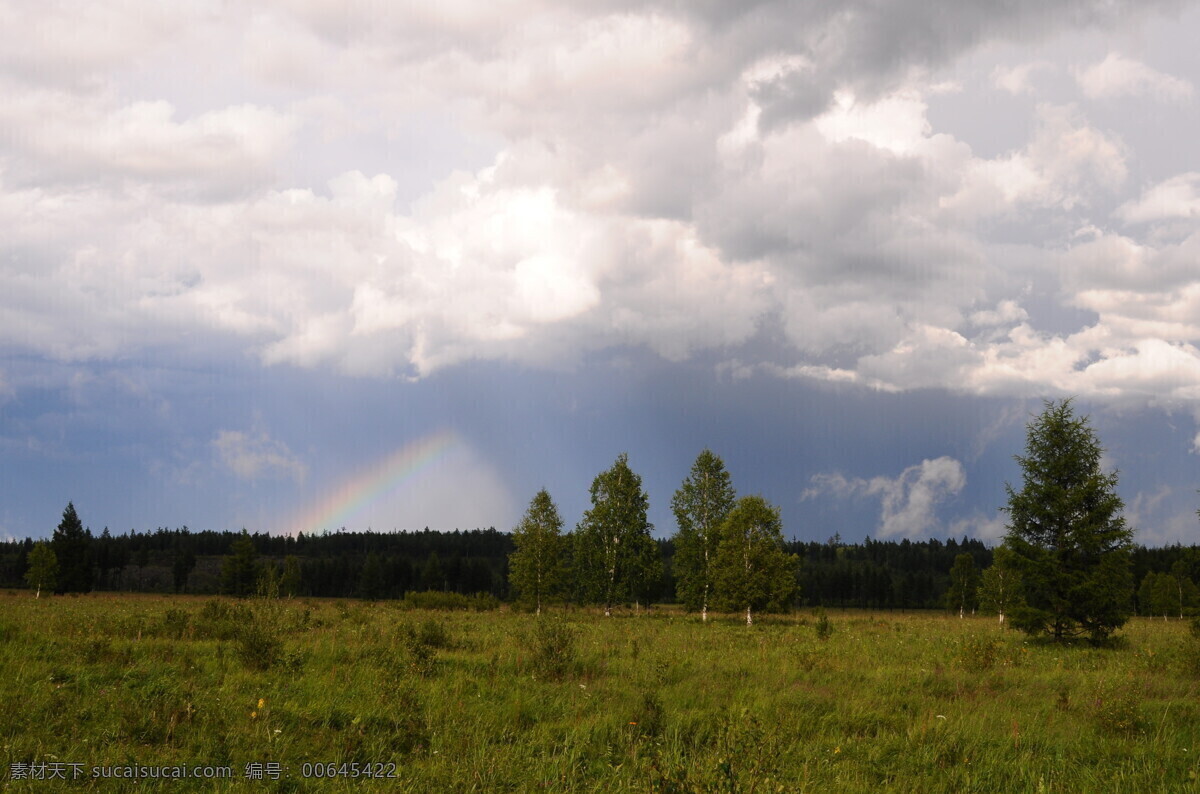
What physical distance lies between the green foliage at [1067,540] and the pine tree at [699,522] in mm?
28175

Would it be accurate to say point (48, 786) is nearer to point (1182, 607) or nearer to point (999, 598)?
point (999, 598)

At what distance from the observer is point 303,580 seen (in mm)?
151375

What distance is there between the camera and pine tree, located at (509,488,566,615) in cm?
5078

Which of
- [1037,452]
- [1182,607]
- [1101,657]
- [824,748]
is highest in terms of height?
[1037,452]

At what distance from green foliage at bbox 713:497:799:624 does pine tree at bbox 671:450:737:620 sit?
814 centimetres

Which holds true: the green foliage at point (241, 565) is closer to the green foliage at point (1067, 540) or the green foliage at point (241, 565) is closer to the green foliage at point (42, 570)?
the green foliage at point (42, 570)

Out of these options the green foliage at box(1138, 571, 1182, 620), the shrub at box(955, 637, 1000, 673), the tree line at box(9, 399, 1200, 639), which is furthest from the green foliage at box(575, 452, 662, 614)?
the green foliage at box(1138, 571, 1182, 620)

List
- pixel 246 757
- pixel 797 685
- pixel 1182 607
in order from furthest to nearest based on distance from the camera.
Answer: pixel 1182 607, pixel 797 685, pixel 246 757

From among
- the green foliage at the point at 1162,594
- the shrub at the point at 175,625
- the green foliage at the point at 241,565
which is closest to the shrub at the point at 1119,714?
the shrub at the point at 175,625

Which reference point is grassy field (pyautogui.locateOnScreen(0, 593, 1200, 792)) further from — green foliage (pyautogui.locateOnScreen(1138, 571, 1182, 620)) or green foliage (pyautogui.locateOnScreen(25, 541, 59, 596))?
green foliage (pyautogui.locateOnScreen(1138, 571, 1182, 620))

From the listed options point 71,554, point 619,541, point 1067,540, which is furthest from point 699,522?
point 71,554

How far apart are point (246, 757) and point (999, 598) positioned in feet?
196

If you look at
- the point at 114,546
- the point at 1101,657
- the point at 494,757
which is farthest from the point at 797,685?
the point at 114,546

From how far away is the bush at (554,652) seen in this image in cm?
1302
